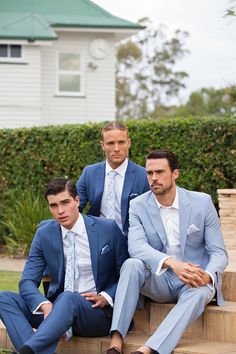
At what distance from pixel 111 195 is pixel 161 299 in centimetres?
117

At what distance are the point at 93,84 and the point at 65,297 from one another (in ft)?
74.7

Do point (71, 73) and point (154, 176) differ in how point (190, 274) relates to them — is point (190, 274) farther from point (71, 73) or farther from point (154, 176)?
point (71, 73)

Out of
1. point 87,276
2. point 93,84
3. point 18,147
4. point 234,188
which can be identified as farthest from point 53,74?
point 87,276

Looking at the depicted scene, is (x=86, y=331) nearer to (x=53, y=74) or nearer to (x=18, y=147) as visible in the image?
(x=18, y=147)

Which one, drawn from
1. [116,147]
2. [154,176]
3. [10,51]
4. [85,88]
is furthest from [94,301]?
[85,88]

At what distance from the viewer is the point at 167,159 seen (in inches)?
284

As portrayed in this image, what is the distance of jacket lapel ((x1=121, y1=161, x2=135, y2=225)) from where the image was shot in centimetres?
806

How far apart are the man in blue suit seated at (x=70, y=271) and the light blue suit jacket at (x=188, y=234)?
265 mm

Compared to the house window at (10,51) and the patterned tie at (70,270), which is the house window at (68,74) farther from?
the patterned tie at (70,270)

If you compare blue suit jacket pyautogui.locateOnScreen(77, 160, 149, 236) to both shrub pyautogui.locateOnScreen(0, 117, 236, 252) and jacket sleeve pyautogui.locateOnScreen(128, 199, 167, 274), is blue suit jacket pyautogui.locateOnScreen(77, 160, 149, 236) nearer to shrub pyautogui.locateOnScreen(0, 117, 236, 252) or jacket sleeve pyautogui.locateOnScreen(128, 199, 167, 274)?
jacket sleeve pyautogui.locateOnScreen(128, 199, 167, 274)

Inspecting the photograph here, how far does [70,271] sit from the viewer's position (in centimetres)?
736

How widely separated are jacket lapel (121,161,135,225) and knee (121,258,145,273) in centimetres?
96

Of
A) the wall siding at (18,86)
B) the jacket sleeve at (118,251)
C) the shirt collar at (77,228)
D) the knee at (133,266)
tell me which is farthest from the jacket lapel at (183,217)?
the wall siding at (18,86)

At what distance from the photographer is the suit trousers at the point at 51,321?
22.4 feet
